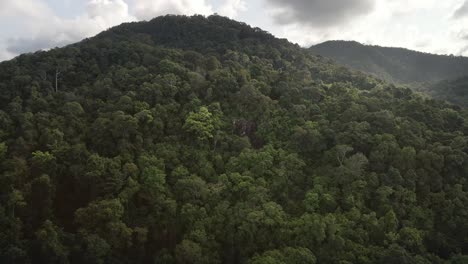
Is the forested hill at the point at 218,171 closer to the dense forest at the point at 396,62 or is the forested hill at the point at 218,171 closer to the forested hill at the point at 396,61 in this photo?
the dense forest at the point at 396,62

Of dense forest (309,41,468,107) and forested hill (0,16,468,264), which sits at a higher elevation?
dense forest (309,41,468,107)

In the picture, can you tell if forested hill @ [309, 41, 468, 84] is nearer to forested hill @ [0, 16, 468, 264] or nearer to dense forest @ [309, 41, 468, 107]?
dense forest @ [309, 41, 468, 107]

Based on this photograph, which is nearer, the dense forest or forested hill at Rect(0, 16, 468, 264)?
forested hill at Rect(0, 16, 468, 264)

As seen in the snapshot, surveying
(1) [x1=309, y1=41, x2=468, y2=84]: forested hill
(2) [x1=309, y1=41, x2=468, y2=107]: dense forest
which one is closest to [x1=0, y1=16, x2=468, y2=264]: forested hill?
(2) [x1=309, y1=41, x2=468, y2=107]: dense forest

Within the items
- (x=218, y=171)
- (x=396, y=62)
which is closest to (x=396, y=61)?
(x=396, y=62)

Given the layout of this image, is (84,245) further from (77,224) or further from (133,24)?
(133,24)
